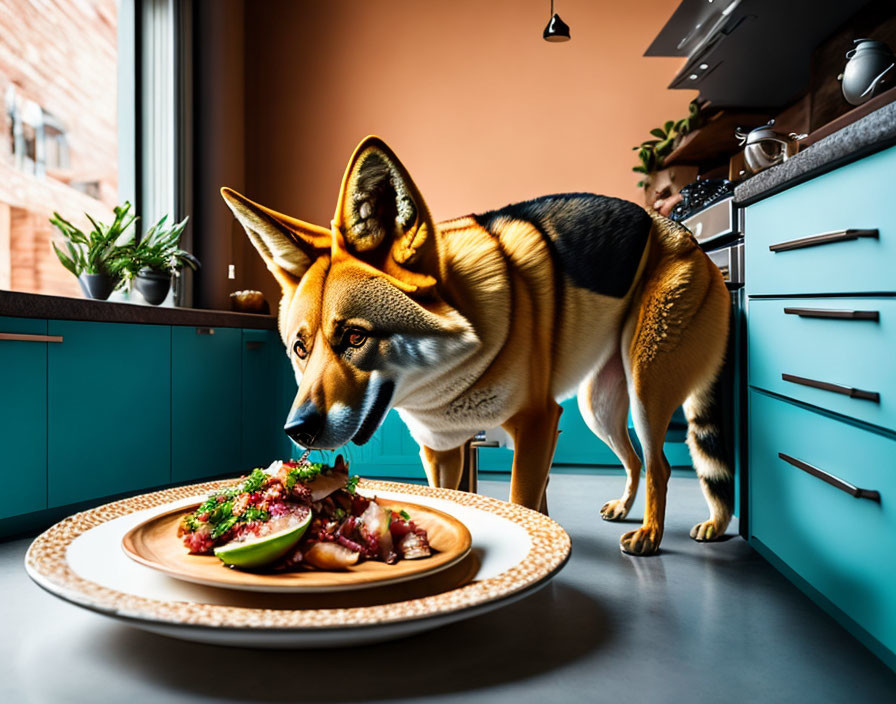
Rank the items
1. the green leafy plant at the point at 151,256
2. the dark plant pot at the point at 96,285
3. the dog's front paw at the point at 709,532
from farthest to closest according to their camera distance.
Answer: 1. the green leafy plant at the point at 151,256
2. the dark plant pot at the point at 96,285
3. the dog's front paw at the point at 709,532

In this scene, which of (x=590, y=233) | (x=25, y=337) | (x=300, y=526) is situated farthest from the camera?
(x=25, y=337)

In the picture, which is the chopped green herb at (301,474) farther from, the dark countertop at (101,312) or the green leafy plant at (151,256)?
the green leafy plant at (151,256)

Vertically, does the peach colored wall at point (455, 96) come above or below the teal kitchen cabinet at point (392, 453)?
above

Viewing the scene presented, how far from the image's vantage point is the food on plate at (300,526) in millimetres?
970

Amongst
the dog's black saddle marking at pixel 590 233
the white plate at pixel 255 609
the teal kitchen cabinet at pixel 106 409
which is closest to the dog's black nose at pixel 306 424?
the white plate at pixel 255 609

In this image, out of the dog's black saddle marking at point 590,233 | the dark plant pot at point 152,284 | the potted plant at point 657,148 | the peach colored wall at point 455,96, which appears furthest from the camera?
the peach colored wall at point 455,96

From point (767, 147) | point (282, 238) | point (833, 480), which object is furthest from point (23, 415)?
point (767, 147)

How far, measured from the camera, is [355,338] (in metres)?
1.17

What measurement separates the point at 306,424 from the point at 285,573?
9.2 inches

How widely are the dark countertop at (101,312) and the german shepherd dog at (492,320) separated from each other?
0.88 meters

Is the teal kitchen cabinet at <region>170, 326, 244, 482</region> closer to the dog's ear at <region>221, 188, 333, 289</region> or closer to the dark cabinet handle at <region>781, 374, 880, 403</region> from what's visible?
the dog's ear at <region>221, 188, 333, 289</region>

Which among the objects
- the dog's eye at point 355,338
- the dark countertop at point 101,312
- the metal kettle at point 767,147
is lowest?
the dog's eye at point 355,338

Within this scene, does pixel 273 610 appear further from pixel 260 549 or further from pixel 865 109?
pixel 865 109

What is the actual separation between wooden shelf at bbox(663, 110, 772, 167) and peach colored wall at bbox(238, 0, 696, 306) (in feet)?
1.28
